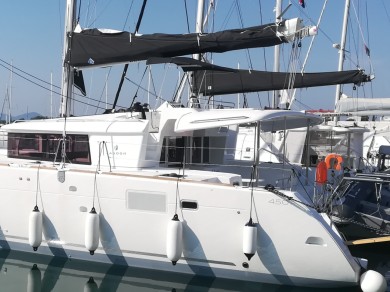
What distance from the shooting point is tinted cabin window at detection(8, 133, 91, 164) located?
9078mm

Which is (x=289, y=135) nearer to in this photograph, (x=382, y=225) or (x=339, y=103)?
(x=382, y=225)

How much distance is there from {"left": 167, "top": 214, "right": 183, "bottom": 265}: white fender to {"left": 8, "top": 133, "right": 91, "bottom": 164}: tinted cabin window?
2.43 metres

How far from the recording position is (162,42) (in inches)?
352

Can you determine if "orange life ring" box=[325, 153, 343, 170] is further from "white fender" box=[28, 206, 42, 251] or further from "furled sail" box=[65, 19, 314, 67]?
"white fender" box=[28, 206, 42, 251]

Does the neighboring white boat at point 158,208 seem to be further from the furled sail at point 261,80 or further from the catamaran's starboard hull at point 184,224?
the furled sail at point 261,80

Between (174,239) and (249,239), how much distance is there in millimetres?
1159

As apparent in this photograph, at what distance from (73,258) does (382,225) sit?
5.75 m

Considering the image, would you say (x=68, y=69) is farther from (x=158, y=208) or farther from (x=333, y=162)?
(x=333, y=162)

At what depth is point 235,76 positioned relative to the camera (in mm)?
11914

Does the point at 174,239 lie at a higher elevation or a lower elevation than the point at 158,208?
lower

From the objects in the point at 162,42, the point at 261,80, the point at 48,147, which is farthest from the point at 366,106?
the point at 48,147

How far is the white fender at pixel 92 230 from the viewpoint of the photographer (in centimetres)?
787

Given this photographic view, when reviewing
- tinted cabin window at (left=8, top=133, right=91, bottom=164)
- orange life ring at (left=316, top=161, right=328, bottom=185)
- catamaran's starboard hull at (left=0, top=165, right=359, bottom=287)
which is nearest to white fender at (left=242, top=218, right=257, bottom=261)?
catamaran's starboard hull at (left=0, top=165, right=359, bottom=287)

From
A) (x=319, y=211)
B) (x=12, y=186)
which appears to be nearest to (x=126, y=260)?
(x=12, y=186)
